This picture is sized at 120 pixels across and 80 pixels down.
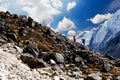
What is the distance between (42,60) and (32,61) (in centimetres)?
303

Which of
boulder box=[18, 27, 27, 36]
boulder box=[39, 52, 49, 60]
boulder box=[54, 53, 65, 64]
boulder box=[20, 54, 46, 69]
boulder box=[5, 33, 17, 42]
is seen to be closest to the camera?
boulder box=[20, 54, 46, 69]

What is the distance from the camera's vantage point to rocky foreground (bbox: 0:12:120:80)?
44094 millimetres

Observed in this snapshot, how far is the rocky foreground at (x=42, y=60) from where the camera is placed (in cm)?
4409

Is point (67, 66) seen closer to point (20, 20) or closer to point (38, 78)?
point (38, 78)

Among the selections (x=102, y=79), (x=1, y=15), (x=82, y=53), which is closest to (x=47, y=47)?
(x=82, y=53)

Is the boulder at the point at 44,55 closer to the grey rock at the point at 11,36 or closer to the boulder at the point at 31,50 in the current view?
the boulder at the point at 31,50

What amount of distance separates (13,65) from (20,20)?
36.3 meters

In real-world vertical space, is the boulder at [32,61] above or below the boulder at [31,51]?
below

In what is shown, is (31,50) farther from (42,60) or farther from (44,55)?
(42,60)

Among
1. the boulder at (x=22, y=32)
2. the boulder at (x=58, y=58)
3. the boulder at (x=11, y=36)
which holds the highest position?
the boulder at (x=22, y=32)

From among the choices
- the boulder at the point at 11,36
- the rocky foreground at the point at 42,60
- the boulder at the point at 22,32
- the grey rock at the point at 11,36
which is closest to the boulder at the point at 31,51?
the rocky foreground at the point at 42,60

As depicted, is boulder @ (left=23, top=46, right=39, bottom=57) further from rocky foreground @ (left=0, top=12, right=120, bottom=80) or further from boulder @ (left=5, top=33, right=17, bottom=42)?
boulder @ (left=5, top=33, right=17, bottom=42)

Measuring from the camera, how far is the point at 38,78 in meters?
42.6

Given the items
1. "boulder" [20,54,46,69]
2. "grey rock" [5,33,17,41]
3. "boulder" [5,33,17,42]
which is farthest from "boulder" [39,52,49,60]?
"grey rock" [5,33,17,41]
